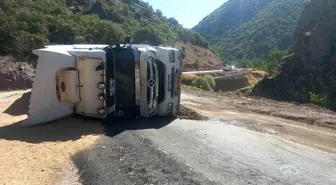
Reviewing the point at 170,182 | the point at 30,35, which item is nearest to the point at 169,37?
the point at 30,35

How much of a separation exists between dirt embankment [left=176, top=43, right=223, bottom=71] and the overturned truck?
48.0 m

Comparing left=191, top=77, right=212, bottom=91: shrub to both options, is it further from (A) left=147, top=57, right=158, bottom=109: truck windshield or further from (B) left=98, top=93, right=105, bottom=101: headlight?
(B) left=98, top=93, right=105, bottom=101: headlight

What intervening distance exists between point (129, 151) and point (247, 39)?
10484 cm

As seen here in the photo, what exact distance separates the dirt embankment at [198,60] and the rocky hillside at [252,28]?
18307 millimetres

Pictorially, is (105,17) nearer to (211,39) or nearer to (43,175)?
(43,175)

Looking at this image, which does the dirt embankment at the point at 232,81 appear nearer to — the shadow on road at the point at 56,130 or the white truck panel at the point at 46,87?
the shadow on road at the point at 56,130

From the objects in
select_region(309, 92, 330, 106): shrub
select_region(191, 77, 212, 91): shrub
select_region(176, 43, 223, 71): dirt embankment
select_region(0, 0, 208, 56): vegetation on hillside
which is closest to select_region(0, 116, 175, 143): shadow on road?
select_region(0, 0, 208, 56): vegetation on hillside

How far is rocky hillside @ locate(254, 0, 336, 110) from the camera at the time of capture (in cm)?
3247

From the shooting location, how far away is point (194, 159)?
19.8 feet

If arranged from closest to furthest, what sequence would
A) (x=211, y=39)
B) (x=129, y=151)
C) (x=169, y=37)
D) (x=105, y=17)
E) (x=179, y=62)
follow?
1. (x=129, y=151)
2. (x=179, y=62)
3. (x=105, y=17)
4. (x=169, y=37)
5. (x=211, y=39)

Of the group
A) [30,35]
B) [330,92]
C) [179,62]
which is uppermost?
[30,35]

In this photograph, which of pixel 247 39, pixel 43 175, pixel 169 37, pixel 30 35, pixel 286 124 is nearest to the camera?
pixel 43 175

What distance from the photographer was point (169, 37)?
69.9 meters

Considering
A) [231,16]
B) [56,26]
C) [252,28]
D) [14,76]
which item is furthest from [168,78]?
[231,16]
